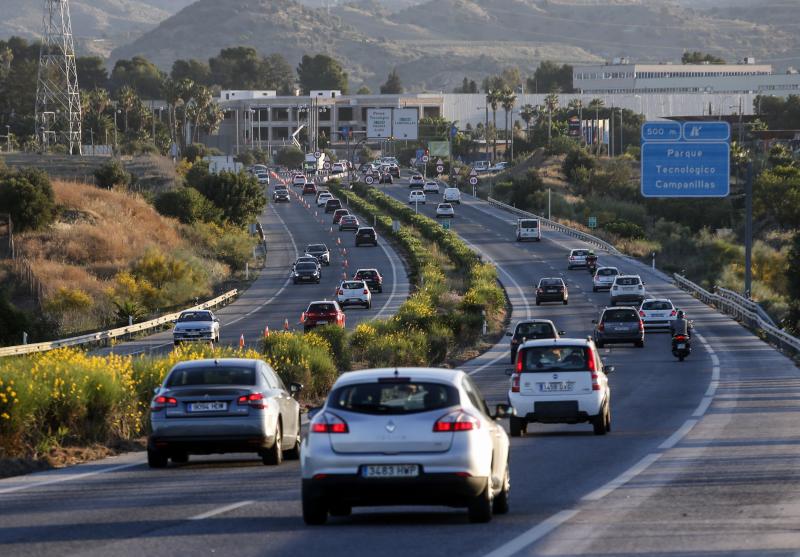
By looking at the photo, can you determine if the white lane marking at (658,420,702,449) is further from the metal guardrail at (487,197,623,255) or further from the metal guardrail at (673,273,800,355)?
the metal guardrail at (487,197,623,255)

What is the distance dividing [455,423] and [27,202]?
77.6 m

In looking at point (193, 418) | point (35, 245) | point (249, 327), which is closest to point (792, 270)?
point (249, 327)

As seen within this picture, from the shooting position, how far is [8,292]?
6894 cm

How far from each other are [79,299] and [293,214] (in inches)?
2332

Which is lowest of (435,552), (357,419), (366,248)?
(366,248)

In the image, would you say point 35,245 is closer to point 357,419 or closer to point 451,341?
point 451,341

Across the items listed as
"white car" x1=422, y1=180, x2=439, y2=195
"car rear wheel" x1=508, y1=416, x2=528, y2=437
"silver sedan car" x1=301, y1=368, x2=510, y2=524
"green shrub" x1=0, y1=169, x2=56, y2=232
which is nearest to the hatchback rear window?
"silver sedan car" x1=301, y1=368, x2=510, y2=524

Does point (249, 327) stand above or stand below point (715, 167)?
below

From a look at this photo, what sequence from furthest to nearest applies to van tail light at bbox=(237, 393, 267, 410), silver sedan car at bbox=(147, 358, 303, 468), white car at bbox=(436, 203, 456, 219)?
white car at bbox=(436, 203, 456, 219) → van tail light at bbox=(237, 393, 267, 410) → silver sedan car at bbox=(147, 358, 303, 468)

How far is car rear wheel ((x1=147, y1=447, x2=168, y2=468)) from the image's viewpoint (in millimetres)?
18375

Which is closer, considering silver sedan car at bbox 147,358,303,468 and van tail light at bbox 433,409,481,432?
van tail light at bbox 433,409,481,432

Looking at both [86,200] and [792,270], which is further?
[86,200]

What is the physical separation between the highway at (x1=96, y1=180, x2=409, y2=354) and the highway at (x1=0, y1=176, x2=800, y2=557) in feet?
88.2

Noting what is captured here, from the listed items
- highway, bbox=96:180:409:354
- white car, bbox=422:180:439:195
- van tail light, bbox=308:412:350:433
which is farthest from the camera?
white car, bbox=422:180:439:195
